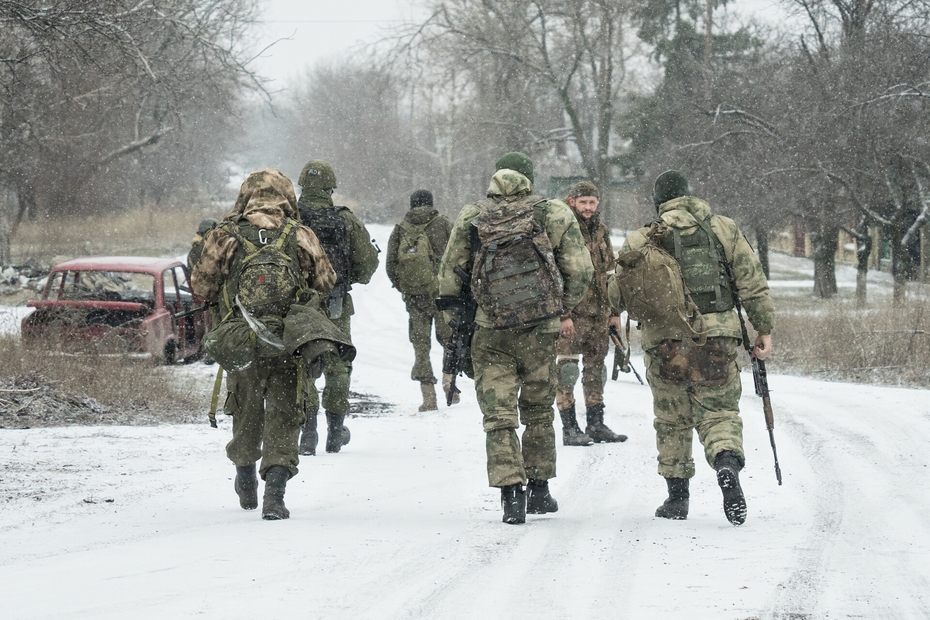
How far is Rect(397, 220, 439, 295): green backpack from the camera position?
10.3 m

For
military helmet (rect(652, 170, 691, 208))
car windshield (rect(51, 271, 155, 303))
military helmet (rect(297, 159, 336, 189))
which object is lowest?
car windshield (rect(51, 271, 155, 303))

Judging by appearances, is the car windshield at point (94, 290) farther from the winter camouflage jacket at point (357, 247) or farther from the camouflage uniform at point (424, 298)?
the winter camouflage jacket at point (357, 247)

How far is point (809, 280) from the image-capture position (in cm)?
4203

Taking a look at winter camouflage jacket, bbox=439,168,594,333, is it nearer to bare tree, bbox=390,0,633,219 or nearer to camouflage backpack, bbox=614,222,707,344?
camouflage backpack, bbox=614,222,707,344

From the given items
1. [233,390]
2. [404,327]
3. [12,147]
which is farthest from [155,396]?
[12,147]

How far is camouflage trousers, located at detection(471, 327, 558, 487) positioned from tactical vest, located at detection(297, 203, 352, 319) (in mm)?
2340

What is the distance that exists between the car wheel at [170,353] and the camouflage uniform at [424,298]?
4325mm

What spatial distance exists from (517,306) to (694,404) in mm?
1122

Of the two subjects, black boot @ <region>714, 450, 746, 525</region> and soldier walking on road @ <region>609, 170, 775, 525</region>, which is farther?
soldier walking on road @ <region>609, 170, 775, 525</region>

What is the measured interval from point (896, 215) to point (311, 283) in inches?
917

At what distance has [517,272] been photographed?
18.7 ft

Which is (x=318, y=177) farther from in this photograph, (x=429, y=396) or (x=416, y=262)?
(x=429, y=396)

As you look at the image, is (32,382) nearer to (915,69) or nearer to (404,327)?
(404,327)

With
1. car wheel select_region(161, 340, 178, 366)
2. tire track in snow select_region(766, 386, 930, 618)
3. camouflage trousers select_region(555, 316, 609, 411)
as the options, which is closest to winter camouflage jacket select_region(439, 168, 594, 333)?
tire track in snow select_region(766, 386, 930, 618)
